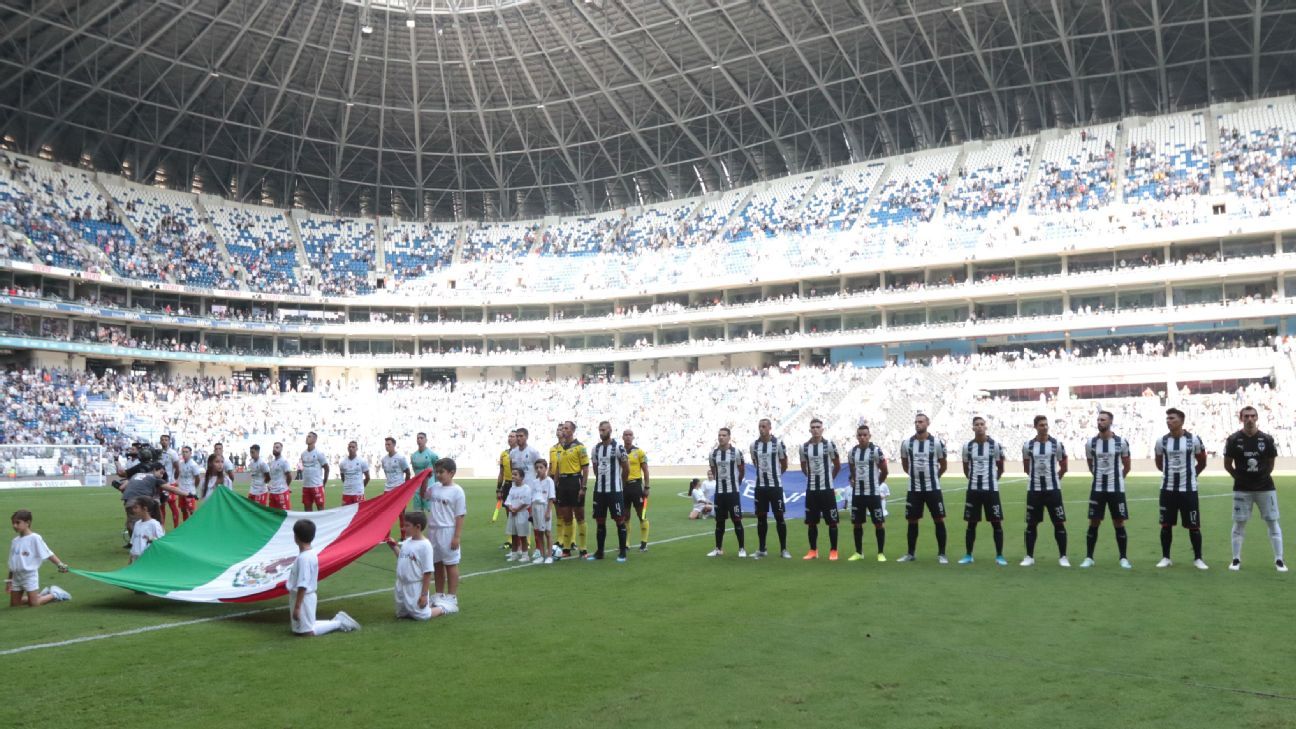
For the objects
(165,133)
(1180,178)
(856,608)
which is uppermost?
(165,133)

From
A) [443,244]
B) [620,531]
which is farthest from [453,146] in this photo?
[620,531]

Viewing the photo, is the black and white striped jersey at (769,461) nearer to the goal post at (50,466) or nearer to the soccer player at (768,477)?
the soccer player at (768,477)

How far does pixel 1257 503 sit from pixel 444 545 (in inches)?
390

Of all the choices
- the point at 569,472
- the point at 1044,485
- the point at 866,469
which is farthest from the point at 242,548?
the point at 1044,485

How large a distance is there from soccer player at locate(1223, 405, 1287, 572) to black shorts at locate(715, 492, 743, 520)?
21.4 feet

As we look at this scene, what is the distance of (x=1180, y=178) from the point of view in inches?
2071

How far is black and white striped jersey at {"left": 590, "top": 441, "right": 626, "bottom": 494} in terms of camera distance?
15023 mm

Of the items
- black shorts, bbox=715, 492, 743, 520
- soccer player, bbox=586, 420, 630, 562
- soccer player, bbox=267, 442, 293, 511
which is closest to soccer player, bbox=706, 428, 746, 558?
black shorts, bbox=715, 492, 743, 520

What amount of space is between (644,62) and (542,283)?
2079 centimetres

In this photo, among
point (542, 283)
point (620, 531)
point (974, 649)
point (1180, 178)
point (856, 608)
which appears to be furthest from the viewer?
point (542, 283)

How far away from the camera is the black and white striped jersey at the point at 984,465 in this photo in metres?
13.4

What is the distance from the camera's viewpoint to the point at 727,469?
597 inches

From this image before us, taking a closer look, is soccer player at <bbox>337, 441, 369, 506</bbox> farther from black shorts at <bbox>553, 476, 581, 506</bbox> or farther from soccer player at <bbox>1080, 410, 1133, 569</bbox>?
soccer player at <bbox>1080, 410, 1133, 569</bbox>

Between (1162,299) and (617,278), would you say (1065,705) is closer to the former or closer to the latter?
(1162,299)
